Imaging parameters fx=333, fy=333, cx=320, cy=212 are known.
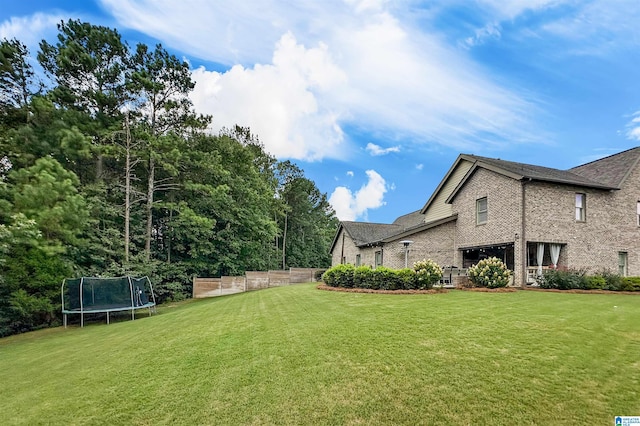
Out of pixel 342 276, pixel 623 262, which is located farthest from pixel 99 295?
pixel 623 262

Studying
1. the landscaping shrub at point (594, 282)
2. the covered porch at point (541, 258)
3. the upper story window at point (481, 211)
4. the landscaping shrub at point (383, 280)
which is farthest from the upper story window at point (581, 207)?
the landscaping shrub at point (383, 280)

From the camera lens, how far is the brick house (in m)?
14.5

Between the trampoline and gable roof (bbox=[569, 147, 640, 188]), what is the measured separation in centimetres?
2323

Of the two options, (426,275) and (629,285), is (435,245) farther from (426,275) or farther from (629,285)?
(629,285)

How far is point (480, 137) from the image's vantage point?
20953 mm

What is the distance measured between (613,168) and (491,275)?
31.9 feet

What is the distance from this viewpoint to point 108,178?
22.1 m

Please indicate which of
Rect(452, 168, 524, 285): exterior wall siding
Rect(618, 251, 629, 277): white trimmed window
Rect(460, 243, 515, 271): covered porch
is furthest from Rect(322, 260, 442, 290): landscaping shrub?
Rect(618, 251, 629, 277): white trimmed window

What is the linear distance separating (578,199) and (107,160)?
27.3m

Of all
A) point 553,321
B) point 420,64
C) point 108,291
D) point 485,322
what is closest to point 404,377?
point 485,322

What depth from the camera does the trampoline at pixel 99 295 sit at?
48.7 ft

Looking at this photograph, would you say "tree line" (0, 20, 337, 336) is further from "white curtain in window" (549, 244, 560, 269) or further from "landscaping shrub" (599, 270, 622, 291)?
"landscaping shrub" (599, 270, 622, 291)

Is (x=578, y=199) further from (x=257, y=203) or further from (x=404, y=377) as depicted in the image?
(x=257, y=203)

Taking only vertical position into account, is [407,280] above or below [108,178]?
below
